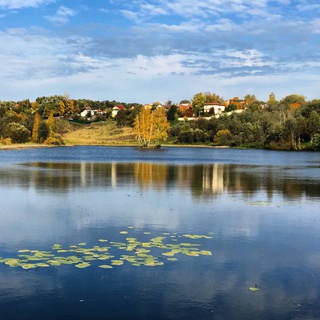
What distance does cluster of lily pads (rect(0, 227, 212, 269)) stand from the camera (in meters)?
13.3

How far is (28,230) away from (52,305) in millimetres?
7617

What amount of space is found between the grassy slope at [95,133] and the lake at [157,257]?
13240 cm

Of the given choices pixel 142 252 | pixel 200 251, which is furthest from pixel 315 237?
pixel 142 252

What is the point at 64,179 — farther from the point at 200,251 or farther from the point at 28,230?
the point at 200,251

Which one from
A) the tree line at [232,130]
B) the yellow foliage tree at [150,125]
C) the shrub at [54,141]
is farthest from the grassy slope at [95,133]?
the yellow foliage tree at [150,125]

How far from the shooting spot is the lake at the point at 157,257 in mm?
10422

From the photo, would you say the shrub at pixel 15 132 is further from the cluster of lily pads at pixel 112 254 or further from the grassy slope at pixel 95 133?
the cluster of lily pads at pixel 112 254

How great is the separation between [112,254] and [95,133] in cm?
16996

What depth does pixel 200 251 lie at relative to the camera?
1490cm

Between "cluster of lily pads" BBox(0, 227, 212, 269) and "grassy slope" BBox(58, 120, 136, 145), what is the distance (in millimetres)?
139681

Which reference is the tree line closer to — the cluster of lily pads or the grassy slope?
the grassy slope

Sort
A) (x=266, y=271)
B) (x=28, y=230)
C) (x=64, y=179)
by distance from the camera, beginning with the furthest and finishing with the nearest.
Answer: (x=64, y=179) < (x=28, y=230) < (x=266, y=271)

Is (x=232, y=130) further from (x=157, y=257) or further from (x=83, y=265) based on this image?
(x=83, y=265)

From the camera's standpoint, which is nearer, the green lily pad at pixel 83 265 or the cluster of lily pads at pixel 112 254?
the green lily pad at pixel 83 265
